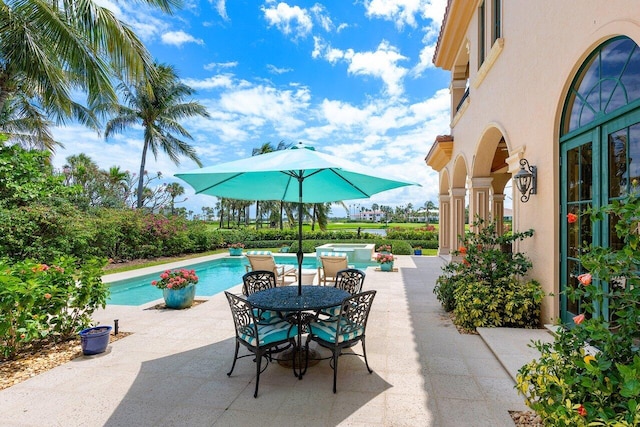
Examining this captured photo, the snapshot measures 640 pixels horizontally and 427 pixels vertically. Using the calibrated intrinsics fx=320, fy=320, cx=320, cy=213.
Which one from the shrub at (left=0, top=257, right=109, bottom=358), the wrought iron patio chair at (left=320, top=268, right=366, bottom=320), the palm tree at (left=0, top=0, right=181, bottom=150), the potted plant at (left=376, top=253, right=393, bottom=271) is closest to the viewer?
the shrub at (left=0, top=257, right=109, bottom=358)

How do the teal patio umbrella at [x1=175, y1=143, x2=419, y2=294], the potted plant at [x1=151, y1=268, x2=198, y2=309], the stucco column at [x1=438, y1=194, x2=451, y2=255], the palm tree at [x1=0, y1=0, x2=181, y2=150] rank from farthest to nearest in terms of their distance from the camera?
the stucco column at [x1=438, y1=194, x2=451, y2=255] < the palm tree at [x1=0, y1=0, x2=181, y2=150] < the potted plant at [x1=151, y1=268, x2=198, y2=309] < the teal patio umbrella at [x1=175, y1=143, x2=419, y2=294]

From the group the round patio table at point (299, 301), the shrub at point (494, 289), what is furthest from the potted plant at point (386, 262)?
the round patio table at point (299, 301)

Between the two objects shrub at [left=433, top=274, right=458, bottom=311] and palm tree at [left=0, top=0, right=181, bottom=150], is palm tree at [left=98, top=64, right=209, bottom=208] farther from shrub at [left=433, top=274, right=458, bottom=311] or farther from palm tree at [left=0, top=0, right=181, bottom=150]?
shrub at [left=433, top=274, right=458, bottom=311]

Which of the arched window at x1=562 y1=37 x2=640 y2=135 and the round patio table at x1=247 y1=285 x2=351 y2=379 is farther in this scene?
the round patio table at x1=247 y1=285 x2=351 y2=379

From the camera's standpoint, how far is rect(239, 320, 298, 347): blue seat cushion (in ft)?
12.7

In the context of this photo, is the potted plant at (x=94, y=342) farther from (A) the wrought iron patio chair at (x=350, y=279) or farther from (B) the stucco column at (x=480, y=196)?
(B) the stucco column at (x=480, y=196)

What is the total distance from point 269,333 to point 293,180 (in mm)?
2817

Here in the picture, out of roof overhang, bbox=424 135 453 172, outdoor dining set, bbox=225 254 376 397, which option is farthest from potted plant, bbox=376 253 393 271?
outdoor dining set, bbox=225 254 376 397

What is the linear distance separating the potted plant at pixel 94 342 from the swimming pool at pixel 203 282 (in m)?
2.14

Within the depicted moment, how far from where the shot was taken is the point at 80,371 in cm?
420

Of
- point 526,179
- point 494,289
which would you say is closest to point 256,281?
point 494,289

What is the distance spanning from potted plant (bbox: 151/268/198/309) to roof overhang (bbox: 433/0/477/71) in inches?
420

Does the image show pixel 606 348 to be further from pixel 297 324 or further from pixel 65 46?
pixel 65 46

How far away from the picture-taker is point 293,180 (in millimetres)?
5840
